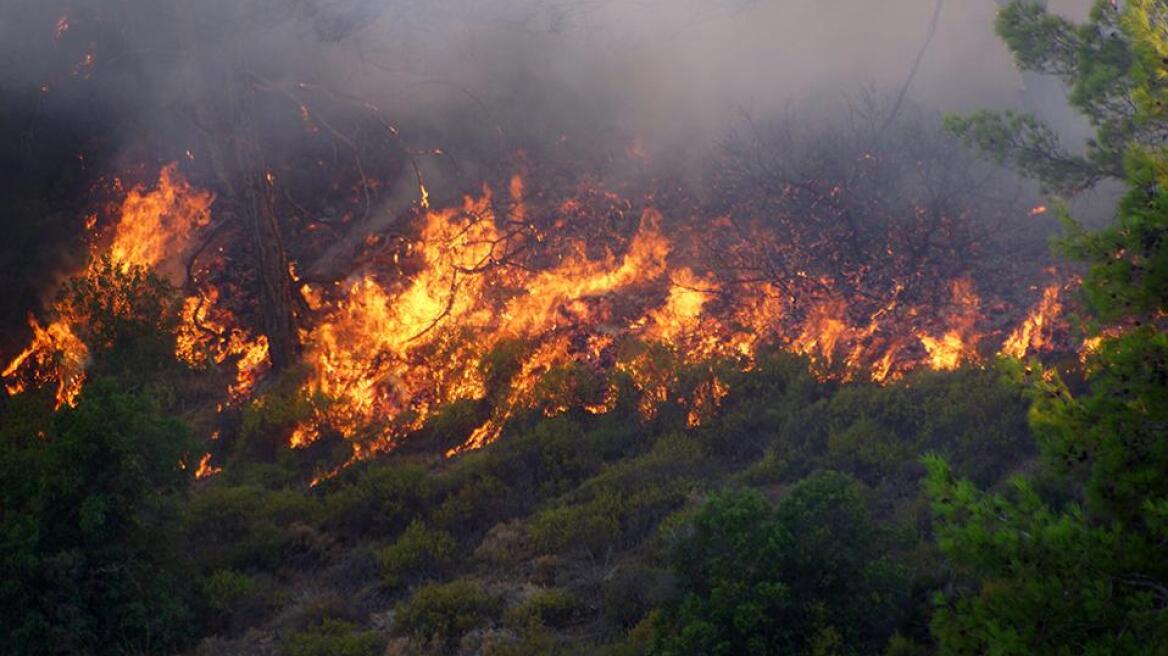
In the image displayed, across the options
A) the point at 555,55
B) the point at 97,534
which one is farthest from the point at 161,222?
the point at 97,534

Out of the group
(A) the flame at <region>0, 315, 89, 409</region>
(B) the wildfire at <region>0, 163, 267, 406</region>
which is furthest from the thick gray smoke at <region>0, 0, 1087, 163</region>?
(A) the flame at <region>0, 315, 89, 409</region>

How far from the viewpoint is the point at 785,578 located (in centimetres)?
697

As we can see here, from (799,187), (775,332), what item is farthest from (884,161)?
(775,332)

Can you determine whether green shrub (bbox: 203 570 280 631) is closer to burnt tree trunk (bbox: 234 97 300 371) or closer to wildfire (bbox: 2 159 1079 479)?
wildfire (bbox: 2 159 1079 479)

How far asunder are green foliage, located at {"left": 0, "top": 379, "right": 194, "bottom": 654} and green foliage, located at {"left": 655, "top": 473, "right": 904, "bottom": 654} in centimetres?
378

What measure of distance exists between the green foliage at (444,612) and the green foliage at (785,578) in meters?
1.60

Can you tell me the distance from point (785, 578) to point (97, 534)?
479 centimetres

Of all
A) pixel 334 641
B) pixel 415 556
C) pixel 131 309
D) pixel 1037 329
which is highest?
pixel 131 309

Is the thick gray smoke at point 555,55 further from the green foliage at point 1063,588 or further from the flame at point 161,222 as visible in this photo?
the green foliage at point 1063,588

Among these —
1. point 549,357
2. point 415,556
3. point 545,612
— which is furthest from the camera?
point 549,357

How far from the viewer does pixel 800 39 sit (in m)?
17.7

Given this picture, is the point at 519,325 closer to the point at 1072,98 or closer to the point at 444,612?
the point at 444,612

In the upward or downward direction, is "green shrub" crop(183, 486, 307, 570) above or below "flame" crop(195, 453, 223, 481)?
below

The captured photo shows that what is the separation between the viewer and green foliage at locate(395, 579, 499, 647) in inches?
314
